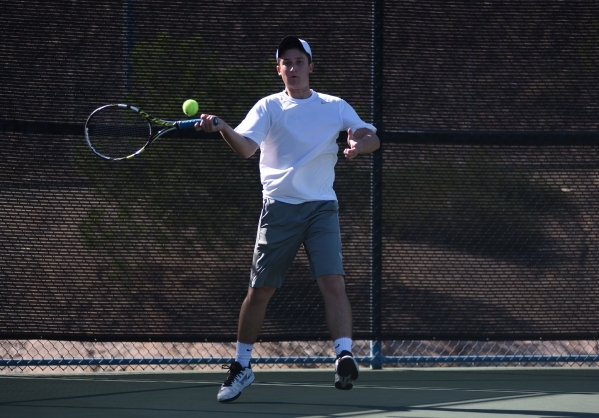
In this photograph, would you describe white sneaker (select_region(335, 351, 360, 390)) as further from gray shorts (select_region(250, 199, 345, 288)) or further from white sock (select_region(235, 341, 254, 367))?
white sock (select_region(235, 341, 254, 367))

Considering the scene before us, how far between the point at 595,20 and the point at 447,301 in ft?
5.75

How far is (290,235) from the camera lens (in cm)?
441

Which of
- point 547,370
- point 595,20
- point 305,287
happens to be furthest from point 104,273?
point 595,20

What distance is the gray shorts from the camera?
437 cm

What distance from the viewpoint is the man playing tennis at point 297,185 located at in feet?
14.1

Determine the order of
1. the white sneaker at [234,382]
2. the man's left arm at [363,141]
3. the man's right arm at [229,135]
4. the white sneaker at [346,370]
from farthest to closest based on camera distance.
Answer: the white sneaker at [234,382] < the man's left arm at [363,141] < the white sneaker at [346,370] < the man's right arm at [229,135]

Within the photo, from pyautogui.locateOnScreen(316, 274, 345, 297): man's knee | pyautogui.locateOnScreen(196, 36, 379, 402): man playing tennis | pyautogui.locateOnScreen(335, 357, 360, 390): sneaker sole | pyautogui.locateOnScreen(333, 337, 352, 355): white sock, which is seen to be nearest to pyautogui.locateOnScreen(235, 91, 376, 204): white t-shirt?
pyautogui.locateOnScreen(196, 36, 379, 402): man playing tennis

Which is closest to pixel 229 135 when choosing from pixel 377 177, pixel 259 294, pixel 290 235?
pixel 290 235

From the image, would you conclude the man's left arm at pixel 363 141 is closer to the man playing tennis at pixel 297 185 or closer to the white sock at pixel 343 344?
the man playing tennis at pixel 297 185

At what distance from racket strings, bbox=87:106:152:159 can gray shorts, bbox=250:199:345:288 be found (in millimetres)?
1000

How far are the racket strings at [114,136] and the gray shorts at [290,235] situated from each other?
3.28 ft

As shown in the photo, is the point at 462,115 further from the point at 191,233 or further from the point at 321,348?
the point at 321,348

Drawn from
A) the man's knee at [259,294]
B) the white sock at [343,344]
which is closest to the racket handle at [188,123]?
the man's knee at [259,294]

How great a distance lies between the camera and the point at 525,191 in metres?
5.43
